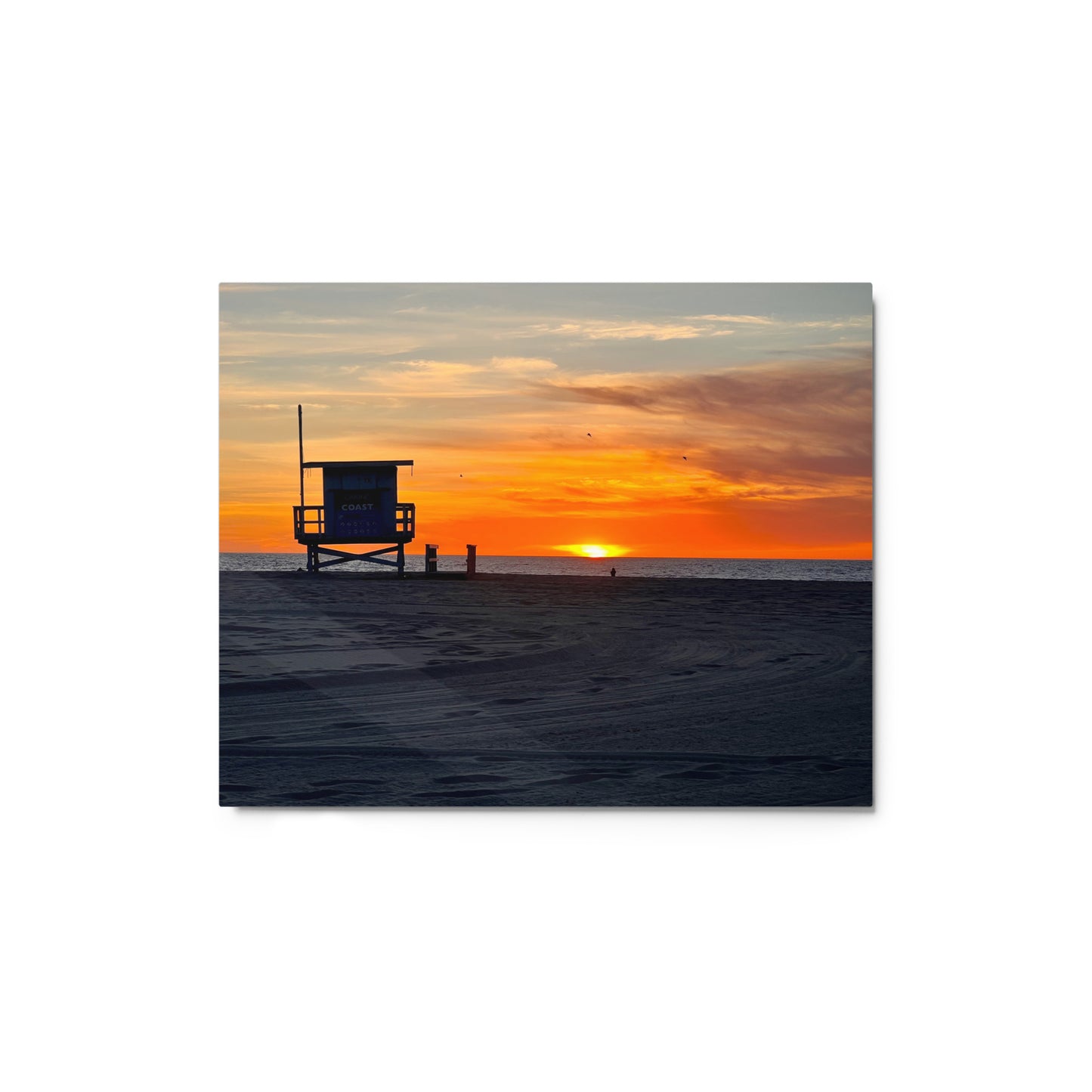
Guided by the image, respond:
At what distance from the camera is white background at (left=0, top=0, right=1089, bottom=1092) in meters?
3.57

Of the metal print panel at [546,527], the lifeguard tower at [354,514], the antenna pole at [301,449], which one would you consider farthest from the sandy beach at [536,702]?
the antenna pole at [301,449]

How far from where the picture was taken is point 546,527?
3695mm

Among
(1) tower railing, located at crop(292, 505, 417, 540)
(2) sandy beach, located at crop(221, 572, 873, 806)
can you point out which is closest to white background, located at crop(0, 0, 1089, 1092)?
(2) sandy beach, located at crop(221, 572, 873, 806)

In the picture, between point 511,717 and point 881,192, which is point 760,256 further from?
point 511,717

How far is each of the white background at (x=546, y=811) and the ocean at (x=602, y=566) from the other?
11 cm

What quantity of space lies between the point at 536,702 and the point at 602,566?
471mm

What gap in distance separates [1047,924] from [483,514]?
6.95 feet

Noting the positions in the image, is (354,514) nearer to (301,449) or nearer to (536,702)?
(301,449)

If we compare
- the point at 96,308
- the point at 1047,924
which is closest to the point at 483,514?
the point at 96,308

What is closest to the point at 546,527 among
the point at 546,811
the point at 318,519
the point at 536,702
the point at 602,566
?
the point at 602,566

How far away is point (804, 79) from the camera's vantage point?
367cm

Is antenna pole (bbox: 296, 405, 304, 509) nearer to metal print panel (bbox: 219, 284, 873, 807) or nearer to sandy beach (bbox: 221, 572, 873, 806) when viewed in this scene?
metal print panel (bbox: 219, 284, 873, 807)

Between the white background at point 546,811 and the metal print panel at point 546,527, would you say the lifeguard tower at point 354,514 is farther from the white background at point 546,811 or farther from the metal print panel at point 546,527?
the white background at point 546,811

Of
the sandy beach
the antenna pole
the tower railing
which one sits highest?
the antenna pole
